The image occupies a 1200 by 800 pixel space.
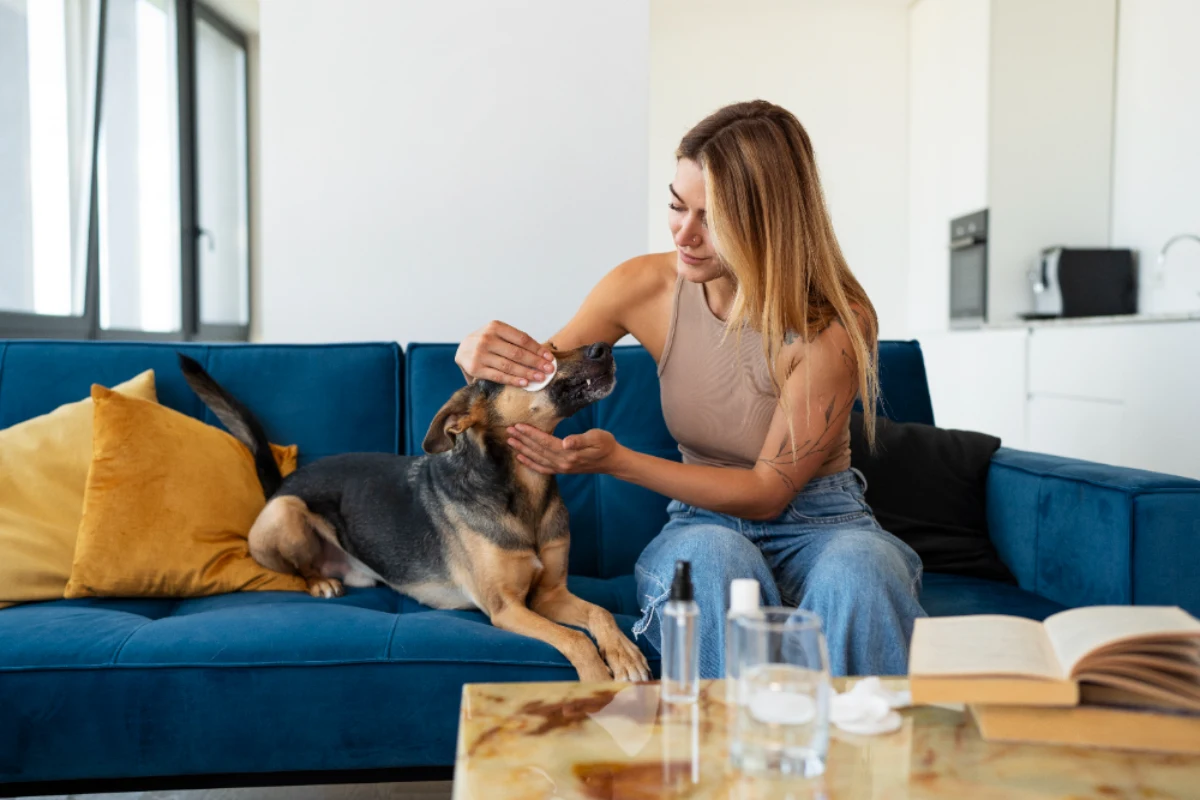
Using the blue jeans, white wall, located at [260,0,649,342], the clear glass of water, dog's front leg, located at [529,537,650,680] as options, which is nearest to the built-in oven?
white wall, located at [260,0,649,342]

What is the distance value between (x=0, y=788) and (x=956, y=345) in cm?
552

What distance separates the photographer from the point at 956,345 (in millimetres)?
6059

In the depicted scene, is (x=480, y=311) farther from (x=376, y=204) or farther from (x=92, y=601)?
(x=92, y=601)

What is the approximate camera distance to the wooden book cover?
1.03 m

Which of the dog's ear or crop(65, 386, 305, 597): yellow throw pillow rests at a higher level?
the dog's ear

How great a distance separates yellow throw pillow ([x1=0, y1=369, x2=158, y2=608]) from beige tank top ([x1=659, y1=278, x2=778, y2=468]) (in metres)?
1.25

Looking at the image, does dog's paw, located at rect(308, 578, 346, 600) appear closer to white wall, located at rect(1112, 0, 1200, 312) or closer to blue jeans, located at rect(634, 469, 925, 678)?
blue jeans, located at rect(634, 469, 925, 678)

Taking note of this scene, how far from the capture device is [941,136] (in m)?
6.80

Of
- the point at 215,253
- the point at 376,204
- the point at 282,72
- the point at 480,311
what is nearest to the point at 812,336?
the point at 480,311

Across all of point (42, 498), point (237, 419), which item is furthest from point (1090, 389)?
point (42, 498)

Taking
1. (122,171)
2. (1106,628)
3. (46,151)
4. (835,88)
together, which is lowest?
(1106,628)

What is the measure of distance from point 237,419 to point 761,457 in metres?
1.32

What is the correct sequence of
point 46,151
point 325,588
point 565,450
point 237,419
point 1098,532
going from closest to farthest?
point 565,450, point 1098,532, point 325,588, point 237,419, point 46,151

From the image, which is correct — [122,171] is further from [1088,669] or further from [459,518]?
[1088,669]
